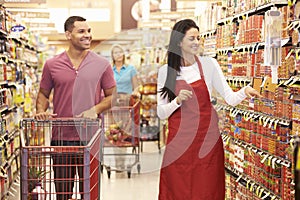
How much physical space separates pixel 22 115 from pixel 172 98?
5.19 m

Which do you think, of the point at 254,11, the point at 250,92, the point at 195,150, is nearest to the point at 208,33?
the point at 254,11

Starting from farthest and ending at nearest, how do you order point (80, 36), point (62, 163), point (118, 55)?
point (118, 55), point (80, 36), point (62, 163)

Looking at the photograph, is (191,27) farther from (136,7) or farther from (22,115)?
(136,7)

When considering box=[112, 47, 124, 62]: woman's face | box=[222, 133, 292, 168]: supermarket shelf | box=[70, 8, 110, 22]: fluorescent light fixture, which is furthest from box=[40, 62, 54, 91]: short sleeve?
box=[70, 8, 110, 22]: fluorescent light fixture

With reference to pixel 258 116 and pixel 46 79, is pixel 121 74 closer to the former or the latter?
pixel 46 79

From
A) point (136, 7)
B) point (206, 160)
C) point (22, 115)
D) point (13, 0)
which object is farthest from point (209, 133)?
point (136, 7)

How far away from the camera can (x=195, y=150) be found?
4633 millimetres

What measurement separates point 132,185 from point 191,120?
3355 millimetres

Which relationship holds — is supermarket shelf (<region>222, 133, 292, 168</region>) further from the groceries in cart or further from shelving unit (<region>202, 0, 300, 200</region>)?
the groceries in cart

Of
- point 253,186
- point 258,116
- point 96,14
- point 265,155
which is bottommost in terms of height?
point 253,186

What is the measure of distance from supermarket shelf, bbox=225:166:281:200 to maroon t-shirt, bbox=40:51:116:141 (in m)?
1.62

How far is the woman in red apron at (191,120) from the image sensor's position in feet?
15.1

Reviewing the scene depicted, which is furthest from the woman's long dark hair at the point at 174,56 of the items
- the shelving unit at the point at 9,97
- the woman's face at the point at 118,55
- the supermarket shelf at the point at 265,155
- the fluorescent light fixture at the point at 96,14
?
the fluorescent light fixture at the point at 96,14

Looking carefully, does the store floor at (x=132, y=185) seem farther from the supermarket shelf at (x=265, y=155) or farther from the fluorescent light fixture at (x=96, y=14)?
the fluorescent light fixture at (x=96, y=14)
